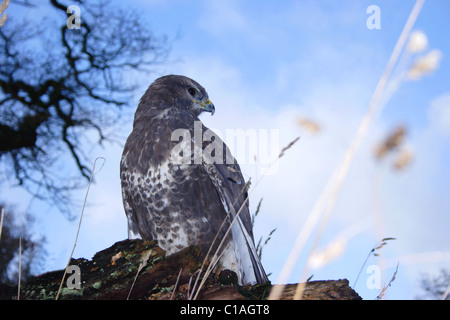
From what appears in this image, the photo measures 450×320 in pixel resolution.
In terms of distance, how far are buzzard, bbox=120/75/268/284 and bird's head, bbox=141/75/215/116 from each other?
0.42 meters

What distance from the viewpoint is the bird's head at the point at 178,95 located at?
4852 millimetres

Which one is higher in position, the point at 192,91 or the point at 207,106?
the point at 192,91

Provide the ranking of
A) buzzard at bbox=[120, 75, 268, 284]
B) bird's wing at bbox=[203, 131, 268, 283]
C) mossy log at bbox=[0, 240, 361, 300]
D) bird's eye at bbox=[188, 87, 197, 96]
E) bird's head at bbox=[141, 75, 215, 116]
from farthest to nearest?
bird's eye at bbox=[188, 87, 197, 96] < bird's head at bbox=[141, 75, 215, 116] < buzzard at bbox=[120, 75, 268, 284] < bird's wing at bbox=[203, 131, 268, 283] < mossy log at bbox=[0, 240, 361, 300]

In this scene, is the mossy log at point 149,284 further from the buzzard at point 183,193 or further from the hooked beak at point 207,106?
the hooked beak at point 207,106

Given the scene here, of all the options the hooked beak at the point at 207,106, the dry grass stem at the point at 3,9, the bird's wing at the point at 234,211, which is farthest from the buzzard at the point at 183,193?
the dry grass stem at the point at 3,9

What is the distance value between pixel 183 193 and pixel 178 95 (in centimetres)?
146

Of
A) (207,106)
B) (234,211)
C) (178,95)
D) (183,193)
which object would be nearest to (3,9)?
(183,193)

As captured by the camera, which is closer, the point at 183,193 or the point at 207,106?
the point at 183,193

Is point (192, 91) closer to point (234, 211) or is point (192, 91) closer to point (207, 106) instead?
point (207, 106)

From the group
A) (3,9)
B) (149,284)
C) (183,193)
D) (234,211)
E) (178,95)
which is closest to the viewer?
(3,9)

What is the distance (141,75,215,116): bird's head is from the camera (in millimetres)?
4852

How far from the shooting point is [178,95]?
5.06 m

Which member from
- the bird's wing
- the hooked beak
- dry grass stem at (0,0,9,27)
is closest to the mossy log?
the bird's wing

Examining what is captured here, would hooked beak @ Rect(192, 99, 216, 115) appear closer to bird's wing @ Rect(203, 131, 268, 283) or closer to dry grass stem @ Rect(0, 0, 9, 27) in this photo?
bird's wing @ Rect(203, 131, 268, 283)
